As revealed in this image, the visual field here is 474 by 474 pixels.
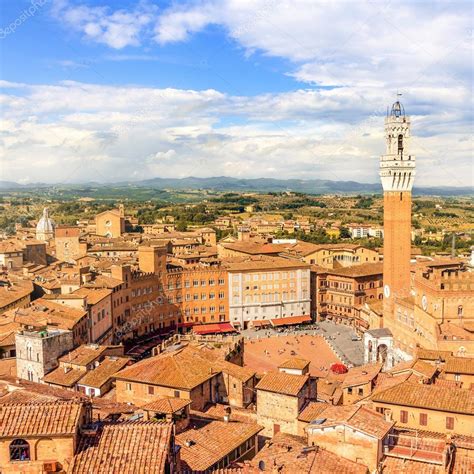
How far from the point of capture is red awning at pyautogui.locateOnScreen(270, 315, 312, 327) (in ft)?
234

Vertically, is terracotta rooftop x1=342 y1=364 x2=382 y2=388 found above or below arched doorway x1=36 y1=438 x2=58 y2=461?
below

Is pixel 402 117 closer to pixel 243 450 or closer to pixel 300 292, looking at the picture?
pixel 300 292

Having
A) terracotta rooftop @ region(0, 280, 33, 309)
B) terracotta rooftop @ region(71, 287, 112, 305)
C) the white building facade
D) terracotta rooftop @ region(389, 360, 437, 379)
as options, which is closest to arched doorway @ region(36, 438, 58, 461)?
terracotta rooftop @ region(389, 360, 437, 379)

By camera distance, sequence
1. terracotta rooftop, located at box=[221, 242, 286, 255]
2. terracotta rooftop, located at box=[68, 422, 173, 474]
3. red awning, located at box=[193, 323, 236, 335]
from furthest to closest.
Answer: terracotta rooftop, located at box=[221, 242, 286, 255], red awning, located at box=[193, 323, 236, 335], terracotta rooftop, located at box=[68, 422, 173, 474]

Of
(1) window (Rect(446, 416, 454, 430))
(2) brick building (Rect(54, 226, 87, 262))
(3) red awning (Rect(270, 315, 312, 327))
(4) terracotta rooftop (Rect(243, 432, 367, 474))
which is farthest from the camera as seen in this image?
(2) brick building (Rect(54, 226, 87, 262))

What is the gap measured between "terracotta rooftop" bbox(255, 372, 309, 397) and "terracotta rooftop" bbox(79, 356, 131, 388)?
9185 millimetres

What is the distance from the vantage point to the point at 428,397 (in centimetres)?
2564

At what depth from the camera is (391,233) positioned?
2213 inches

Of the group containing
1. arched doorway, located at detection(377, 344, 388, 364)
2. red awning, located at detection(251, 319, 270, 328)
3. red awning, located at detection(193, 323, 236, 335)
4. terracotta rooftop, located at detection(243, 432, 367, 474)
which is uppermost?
terracotta rooftop, located at detection(243, 432, 367, 474)

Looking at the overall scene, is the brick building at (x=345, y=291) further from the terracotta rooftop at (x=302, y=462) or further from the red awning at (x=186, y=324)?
the terracotta rooftop at (x=302, y=462)

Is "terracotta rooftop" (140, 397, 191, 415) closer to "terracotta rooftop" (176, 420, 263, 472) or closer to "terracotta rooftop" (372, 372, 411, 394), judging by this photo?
"terracotta rooftop" (176, 420, 263, 472)

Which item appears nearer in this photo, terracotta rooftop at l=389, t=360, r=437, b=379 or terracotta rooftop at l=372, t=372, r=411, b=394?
terracotta rooftop at l=372, t=372, r=411, b=394

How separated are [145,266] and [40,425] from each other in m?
55.1

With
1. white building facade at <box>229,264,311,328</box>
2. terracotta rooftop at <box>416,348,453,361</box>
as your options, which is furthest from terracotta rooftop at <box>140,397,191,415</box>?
white building facade at <box>229,264,311,328</box>
